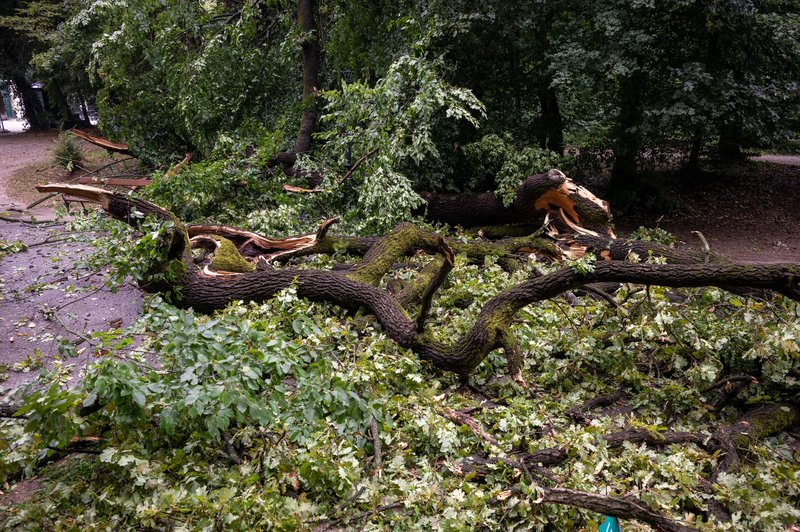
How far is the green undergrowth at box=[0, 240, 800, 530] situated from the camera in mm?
2490

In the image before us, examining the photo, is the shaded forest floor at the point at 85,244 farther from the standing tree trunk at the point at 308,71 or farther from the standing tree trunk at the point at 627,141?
the standing tree trunk at the point at 308,71

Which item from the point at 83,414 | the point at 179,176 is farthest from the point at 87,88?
the point at 83,414

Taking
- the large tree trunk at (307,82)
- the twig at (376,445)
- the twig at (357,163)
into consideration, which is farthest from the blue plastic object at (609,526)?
the large tree trunk at (307,82)

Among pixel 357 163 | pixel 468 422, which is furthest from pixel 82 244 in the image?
pixel 468 422

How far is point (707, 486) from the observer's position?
9.21ft

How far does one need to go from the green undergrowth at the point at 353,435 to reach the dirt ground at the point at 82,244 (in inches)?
21.8

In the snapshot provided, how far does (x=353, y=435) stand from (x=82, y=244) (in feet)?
18.7

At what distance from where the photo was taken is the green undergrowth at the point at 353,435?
249 cm

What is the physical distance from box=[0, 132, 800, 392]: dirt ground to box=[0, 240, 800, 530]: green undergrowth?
0.55 m

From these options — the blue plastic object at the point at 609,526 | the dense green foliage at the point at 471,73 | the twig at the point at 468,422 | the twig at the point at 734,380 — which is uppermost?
the dense green foliage at the point at 471,73

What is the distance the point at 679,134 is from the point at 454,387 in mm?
7403

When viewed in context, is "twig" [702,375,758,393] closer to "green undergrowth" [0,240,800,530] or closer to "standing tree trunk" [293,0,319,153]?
"green undergrowth" [0,240,800,530]

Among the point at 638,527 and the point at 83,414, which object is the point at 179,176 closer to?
the point at 83,414

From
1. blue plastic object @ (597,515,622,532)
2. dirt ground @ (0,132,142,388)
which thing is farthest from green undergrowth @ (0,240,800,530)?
dirt ground @ (0,132,142,388)
